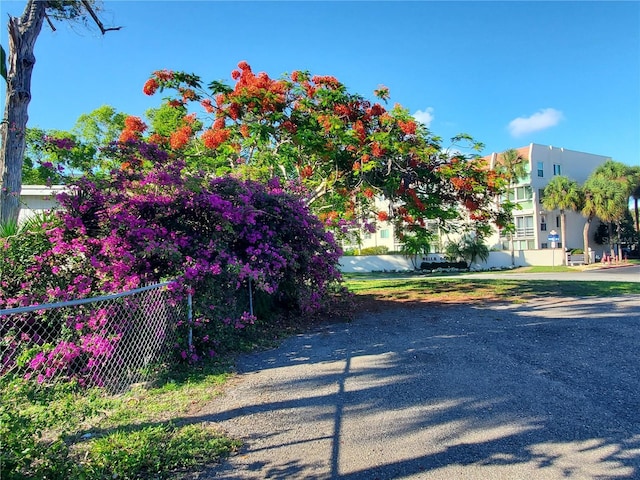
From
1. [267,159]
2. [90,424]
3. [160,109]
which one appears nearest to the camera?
[90,424]

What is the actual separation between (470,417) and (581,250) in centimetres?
3994

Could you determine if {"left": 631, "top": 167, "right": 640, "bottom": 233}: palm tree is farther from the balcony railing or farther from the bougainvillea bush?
the bougainvillea bush

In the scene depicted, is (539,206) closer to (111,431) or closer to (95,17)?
(95,17)

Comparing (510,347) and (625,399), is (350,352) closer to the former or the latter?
(510,347)

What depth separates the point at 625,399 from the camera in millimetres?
3910

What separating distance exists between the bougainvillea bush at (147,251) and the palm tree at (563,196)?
32831 millimetres

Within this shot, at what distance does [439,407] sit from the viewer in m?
3.75

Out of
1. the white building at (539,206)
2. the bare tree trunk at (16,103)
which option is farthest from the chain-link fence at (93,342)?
the white building at (539,206)

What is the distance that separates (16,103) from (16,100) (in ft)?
0.16

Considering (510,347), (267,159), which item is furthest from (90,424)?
(267,159)

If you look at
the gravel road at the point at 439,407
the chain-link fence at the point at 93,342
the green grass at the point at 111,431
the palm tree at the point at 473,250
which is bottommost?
the gravel road at the point at 439,407

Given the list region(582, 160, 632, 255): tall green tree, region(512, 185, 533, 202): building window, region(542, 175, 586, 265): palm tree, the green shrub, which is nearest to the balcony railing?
region(512, 185, 533, 202): building window

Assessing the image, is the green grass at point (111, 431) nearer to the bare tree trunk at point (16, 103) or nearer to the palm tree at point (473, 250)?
the bare tree trunk at point (16, 103)

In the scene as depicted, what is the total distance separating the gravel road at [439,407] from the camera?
2.79 metres
